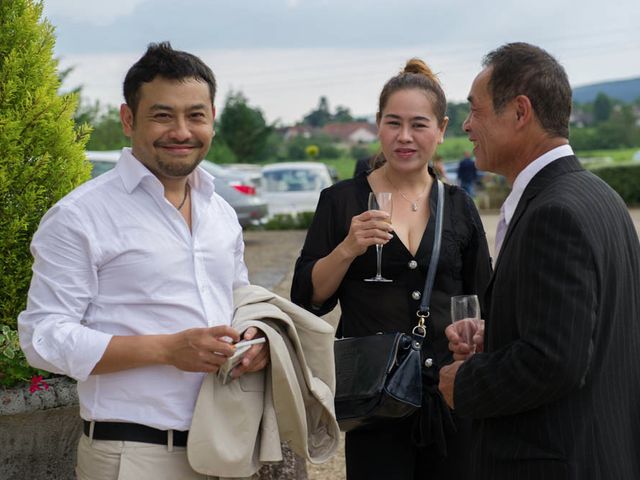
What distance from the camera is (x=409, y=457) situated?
3.92 metres

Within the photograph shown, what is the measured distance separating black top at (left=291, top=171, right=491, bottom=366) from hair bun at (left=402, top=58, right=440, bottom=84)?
536 millimetres

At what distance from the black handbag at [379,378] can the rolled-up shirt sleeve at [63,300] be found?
129 centimetres

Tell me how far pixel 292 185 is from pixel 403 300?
1973 cm

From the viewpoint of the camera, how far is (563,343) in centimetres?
254

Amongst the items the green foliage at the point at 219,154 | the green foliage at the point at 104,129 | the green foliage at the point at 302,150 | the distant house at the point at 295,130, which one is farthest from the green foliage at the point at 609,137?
the green foliage at the point at 104,129

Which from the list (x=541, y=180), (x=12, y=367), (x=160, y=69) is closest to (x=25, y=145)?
(x=12, y=367)

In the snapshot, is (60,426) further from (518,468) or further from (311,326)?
(518,468)

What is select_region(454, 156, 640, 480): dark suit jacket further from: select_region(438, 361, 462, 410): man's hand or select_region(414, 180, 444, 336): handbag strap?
select_region(414, 180, 444, 336): handbag strap

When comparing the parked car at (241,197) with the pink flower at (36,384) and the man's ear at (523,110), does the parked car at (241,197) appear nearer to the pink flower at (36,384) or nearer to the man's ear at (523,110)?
the pink flower at (36,384)

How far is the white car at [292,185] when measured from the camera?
23172 millimetres

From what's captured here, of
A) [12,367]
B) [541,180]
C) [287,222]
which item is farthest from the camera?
[287,222]

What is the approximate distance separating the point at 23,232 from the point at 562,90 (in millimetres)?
2603

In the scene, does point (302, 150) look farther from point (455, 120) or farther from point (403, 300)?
point (403, 300)

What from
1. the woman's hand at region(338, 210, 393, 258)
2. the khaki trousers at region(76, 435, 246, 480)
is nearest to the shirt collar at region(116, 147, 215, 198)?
the khaki trousers at region(76, 435, 246, 480)
